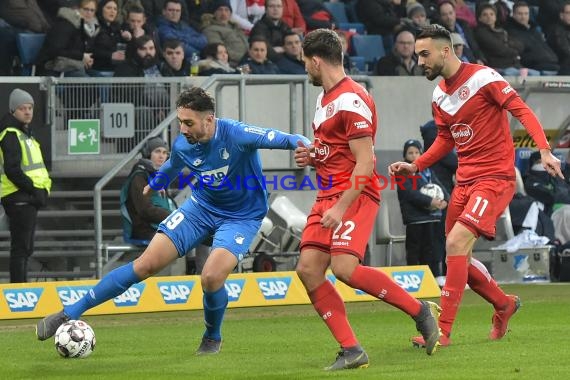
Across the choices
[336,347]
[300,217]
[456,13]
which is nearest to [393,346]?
[336,347]

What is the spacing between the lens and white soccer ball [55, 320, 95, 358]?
421 inches

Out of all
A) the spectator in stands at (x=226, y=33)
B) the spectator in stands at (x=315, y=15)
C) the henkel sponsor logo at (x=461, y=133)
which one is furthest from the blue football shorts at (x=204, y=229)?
the spectator in stands at (x=315, y=15)

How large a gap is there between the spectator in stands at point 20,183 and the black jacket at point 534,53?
1048 centimetres

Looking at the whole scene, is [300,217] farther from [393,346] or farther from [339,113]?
[339,113]

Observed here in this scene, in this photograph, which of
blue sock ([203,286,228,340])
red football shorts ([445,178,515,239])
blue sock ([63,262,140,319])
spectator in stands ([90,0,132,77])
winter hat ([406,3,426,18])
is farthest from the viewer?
winter hat ([406,3,426,18])

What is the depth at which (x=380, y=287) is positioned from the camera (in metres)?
9.86

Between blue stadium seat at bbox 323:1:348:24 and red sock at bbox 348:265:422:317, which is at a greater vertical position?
blue stadium seat at bbox 323:1:348:24

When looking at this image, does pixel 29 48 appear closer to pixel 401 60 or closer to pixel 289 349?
pixel 401 60

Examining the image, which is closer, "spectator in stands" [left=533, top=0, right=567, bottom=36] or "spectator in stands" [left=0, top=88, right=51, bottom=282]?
"spectator in stands" [left=0, top=88, right=51, bottom=282]

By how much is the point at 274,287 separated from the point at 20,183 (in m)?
3.30

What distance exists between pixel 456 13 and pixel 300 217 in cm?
736

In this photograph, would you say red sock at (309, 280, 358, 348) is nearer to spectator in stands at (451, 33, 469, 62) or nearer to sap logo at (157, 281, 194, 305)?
sap logo at (157, 281, 194, 305)

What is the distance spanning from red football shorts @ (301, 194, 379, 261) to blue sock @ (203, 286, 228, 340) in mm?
1244

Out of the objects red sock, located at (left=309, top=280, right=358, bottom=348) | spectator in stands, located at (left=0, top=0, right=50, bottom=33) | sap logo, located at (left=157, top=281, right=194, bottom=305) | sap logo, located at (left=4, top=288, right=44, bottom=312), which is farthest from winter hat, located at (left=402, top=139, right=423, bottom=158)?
red sock, located at (left=309, top=280, right=358, bottom=348)
